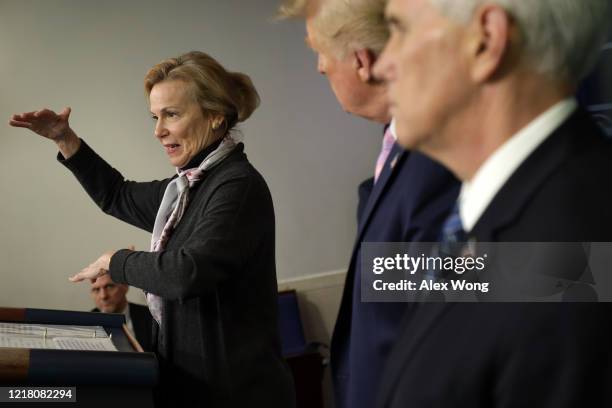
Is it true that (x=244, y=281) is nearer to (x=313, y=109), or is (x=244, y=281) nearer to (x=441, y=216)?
(x=441, y=216)

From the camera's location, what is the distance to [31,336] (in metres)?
1.50

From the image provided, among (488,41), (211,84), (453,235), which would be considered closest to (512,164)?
(488,41)

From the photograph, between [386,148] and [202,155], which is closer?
[386,148]

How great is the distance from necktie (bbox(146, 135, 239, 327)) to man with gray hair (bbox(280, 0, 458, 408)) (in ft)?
2.09

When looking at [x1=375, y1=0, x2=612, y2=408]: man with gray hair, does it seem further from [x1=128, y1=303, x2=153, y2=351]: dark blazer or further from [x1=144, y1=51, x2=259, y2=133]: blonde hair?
[x1=128, y1=303, x2=153, y2=351]: dark blazer

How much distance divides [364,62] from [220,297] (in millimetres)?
733

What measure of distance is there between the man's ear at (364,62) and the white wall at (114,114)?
295 cm

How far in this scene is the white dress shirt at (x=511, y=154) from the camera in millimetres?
674

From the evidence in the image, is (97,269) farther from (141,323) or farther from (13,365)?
(141,323)

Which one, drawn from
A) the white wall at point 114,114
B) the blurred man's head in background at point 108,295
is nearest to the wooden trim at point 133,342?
the blurred man's head in background at point 108,295

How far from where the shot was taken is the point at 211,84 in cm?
185

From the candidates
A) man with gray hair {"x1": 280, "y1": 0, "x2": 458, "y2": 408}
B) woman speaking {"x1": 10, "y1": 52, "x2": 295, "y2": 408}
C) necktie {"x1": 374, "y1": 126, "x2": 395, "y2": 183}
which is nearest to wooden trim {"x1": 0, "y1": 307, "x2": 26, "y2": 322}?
woman speaking {"x1": 10, "y1": 52, "x2": 295, "y2": 408}

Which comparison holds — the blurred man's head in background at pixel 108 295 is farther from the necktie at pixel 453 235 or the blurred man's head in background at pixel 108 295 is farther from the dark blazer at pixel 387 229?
the necktie at pixel 453 235

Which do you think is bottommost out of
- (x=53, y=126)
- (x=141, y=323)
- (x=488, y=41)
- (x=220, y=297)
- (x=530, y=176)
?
(x=141, y=323)
